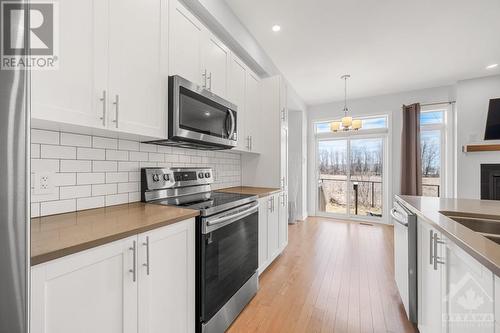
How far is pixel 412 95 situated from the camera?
4520 millimetres

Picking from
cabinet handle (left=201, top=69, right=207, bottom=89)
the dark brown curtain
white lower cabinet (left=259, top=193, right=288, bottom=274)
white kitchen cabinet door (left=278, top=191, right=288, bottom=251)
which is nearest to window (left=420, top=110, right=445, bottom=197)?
the dark brown curtain

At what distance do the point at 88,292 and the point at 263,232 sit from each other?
1735 mm

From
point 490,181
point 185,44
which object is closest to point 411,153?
point 490,181

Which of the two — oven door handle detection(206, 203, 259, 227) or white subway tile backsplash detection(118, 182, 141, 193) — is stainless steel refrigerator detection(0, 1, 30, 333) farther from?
white subway tile backsplash detection(118, 182, 141, 193)

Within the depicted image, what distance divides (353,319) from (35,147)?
2368 mm

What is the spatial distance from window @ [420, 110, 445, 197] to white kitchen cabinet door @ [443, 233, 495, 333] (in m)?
4.34

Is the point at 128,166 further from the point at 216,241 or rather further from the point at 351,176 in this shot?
the point at 351,176

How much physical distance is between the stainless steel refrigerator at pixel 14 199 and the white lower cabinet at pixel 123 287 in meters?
0.24

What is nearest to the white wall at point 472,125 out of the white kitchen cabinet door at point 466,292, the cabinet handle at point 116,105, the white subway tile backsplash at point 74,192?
the white kitchen cabinet door at point 466,292

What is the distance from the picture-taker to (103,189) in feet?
4.72

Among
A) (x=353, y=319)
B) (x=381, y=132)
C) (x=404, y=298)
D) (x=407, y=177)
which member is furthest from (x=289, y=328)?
(x=381, y=132)

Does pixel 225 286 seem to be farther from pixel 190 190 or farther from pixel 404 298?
pixel 404 298

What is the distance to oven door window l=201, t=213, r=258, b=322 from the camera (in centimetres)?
137

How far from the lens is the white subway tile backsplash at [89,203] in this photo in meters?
1.31
